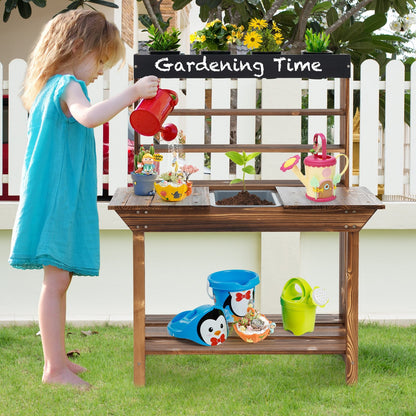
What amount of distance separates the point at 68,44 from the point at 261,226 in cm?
108

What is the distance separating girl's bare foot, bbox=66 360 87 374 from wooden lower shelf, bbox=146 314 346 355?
333mm

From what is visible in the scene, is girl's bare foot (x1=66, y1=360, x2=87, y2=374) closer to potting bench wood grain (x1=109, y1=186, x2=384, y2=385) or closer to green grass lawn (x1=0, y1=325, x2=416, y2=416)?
green grass lawn (x1=0, y1=325, x2=416, y2=416)

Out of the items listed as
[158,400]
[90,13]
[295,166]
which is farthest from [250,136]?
[158,400]

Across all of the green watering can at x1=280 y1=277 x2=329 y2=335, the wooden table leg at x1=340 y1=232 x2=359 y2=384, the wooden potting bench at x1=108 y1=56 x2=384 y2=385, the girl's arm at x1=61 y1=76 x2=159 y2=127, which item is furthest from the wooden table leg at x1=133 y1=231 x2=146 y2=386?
the wooden table leg at x1=340 y1=232 x2=359 y2=384

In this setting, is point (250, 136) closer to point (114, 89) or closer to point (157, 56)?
point (114, 89)

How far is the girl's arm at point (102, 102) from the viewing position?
8.50 ft

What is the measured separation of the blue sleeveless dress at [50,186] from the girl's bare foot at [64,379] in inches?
18.1

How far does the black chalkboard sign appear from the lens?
2996 millimetres

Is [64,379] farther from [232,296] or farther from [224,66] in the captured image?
[224,66]

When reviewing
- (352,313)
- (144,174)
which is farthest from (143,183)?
(352,313)

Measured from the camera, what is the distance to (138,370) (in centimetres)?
290

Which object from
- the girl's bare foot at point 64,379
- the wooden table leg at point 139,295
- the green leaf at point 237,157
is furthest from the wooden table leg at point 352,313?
the girl's bare foot at point 64,379

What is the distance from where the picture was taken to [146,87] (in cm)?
265

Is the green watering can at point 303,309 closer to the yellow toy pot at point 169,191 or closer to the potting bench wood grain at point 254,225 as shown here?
the potting bench wood grain at point 254,225
